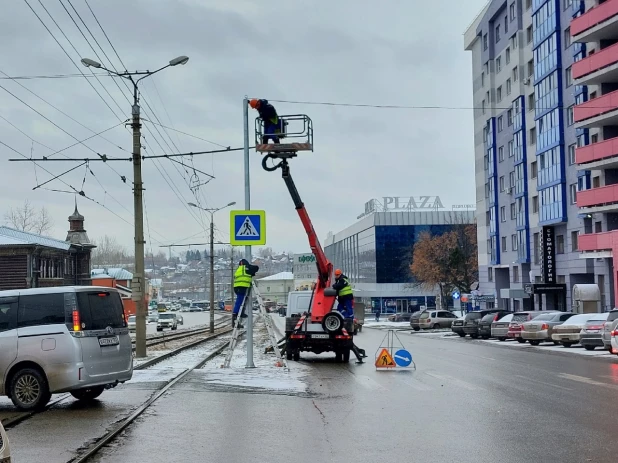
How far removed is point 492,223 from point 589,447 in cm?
6779

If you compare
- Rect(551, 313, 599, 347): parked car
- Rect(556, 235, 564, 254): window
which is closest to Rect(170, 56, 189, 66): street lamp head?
Rect(551, 313, 599, 347): parked car

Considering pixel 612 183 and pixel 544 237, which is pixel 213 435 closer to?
pixel 612 183

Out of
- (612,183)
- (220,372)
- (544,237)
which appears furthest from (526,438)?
(544,237)

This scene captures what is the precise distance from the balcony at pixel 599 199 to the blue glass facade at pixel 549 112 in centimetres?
590

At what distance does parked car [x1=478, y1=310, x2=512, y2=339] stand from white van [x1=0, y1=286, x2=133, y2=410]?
32.7 m

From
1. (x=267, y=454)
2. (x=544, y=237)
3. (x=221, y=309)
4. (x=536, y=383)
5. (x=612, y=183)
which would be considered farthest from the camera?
(x=221, y=309)

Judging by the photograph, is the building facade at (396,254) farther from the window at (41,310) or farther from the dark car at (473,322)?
the window at (41,310)

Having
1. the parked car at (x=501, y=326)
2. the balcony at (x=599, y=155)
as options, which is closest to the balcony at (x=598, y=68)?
the balcony at (x=599, y=155)

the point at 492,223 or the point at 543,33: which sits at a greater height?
the point at 543,33

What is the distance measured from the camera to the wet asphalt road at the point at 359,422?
9.75 meters

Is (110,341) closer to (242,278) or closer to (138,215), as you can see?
(242,278)

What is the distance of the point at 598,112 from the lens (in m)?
50.0

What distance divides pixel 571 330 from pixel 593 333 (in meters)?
3.22

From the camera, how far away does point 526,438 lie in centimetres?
1069
